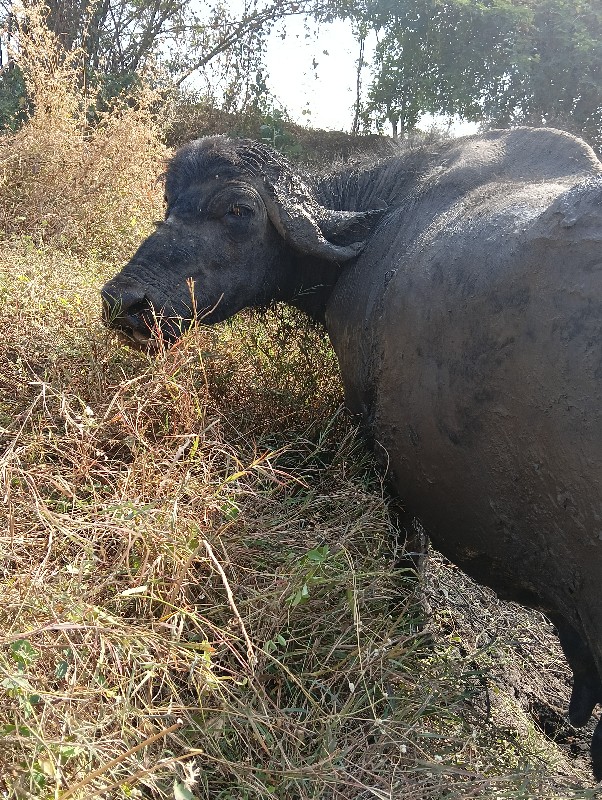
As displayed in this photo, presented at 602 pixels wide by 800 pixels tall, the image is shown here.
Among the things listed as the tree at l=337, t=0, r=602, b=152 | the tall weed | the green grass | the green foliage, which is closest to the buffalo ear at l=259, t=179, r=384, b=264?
the green grass

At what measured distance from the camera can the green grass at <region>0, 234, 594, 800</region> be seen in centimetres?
186

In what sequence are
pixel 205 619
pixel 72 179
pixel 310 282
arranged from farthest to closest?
pixel 72 179
pixel 310 282
pixel 205 619

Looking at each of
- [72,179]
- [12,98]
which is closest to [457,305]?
[72,179]

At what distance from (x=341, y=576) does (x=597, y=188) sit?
1.52 m

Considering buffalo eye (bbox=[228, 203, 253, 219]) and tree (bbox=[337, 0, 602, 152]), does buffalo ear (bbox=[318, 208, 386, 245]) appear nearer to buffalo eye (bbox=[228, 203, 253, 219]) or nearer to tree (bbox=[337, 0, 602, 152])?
buffalo eye (bbox=[228, 203, 253, 219])

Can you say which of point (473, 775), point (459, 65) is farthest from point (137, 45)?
point (473, 775)

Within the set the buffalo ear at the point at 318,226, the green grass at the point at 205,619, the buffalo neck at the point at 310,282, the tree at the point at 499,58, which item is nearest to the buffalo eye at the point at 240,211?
the buffalo ear at the point at 318,226

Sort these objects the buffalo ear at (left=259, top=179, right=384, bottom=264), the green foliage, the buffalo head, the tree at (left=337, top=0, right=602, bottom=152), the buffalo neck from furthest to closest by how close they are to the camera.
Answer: the tree at (left=337, top=0, right=602, bottom=152)
the green foliage
the buffalo neck
the buffalo ear at (left=259, top=179, right=384, bottom=264)
the buffalo head

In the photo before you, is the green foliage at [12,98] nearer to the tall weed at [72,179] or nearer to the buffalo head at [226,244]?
the tall weed at [72,179]

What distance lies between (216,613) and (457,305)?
136 cm

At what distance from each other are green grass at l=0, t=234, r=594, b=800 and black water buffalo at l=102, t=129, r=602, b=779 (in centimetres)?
32

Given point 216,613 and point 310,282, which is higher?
point 310,282

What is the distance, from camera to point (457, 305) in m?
2.54

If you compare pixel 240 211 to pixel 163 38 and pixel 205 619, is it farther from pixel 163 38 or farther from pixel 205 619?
pixel 163 38
